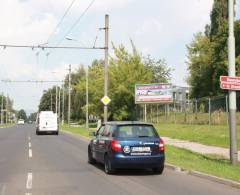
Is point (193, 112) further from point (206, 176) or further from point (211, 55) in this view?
point (206, 176)

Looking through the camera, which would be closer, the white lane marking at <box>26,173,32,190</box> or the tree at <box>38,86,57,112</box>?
the white lane marking at <box>26,173,32,190</box>

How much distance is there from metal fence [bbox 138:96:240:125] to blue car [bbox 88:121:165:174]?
22.1 m

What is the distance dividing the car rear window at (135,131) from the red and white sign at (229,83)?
285cm

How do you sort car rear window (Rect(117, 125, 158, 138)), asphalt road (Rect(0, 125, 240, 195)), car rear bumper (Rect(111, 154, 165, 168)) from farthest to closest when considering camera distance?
car rear window (Rect(117, 125, 158, 138)) < car rear bumper (Rect(111, 154, 165, 168)) < asphalt road (Rect(0, 125, 240, 195))

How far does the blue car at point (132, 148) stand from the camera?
14.9 metres

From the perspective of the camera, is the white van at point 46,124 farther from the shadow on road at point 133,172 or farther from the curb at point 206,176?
the shadow on road at point 133,172

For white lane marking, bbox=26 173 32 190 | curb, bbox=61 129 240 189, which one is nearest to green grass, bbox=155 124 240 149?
curb, bbox=61 129 240 189

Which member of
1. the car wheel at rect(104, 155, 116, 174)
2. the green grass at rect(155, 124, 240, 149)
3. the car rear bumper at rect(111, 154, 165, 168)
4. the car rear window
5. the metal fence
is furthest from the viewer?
the metal fence

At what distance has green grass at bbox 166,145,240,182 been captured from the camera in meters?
14.4

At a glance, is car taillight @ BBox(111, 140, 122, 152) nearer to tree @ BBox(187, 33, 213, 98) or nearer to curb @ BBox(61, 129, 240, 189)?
curb @ BBox(61, 129, 240, 189)

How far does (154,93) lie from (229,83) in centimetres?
3067

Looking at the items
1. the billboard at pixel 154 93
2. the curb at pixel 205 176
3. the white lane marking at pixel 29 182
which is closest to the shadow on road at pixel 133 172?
the curb at pixel 205 176

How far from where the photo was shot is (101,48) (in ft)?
132

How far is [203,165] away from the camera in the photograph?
55.4ft
